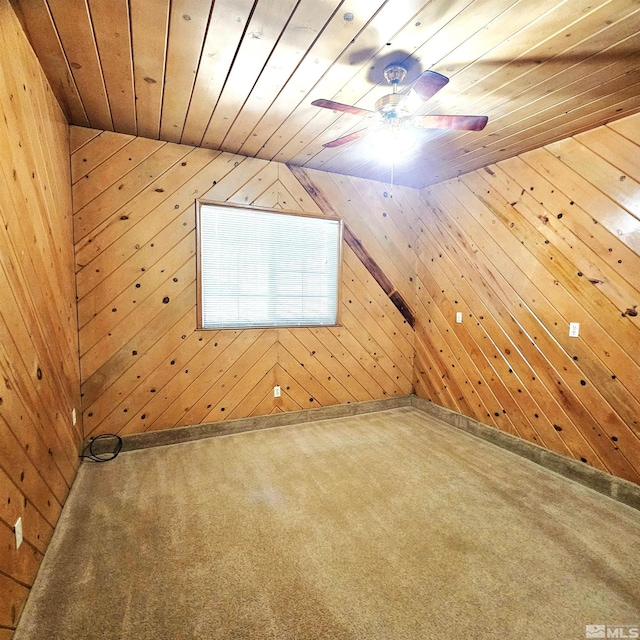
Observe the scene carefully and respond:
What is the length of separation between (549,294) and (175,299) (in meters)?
3.21

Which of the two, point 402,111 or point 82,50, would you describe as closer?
point 82,50

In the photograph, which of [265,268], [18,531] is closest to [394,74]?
[265,268]

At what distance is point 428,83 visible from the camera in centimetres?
152

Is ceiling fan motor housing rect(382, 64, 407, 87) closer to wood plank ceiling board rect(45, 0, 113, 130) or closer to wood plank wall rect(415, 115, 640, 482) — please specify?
wood plank ceiling board rect(45, 0, 113, 130)

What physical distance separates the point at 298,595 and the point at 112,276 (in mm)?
2647

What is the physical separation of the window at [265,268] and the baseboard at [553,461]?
170 cm

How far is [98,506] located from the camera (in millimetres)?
2164

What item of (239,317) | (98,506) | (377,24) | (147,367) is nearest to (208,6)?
(377,24)

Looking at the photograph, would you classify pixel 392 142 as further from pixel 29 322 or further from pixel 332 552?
pixel 332 552

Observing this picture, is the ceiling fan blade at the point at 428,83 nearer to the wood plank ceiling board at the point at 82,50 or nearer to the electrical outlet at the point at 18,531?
the wood plank ceiling board at the point at 82,50

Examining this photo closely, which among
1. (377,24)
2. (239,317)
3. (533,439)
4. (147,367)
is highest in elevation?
(377,24)

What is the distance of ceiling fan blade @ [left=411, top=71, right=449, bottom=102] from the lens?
1453 millimetres

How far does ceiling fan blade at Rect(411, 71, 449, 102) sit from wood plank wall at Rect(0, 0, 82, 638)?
5.78 ft

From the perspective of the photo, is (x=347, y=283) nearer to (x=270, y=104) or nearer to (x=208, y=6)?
(x=270, y=104)
